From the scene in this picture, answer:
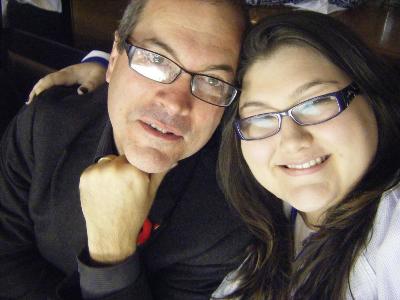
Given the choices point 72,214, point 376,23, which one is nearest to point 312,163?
point 72,214

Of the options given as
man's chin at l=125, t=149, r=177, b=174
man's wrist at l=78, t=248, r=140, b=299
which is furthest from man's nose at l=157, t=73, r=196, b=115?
man's wrist at l=78, t=248, r=140, b=299

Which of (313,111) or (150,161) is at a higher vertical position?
(313,111)

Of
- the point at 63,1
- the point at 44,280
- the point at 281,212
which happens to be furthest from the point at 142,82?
the point at 63,1

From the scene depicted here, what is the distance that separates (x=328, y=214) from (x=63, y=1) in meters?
2.91

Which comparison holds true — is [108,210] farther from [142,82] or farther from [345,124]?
[345,124]

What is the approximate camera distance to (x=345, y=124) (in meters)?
1.05

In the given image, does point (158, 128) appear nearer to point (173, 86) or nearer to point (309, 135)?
point (173, 86)

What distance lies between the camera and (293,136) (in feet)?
3.59

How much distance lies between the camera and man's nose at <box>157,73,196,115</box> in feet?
3.82

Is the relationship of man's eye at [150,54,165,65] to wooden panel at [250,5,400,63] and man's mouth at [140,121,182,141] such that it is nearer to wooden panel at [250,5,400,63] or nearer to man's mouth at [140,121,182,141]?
man's mouth at [140,121,182,141]

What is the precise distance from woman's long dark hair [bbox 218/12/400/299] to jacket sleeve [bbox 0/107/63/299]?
0.75 m

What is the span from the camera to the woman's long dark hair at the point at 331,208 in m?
1.12

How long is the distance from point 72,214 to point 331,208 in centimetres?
92

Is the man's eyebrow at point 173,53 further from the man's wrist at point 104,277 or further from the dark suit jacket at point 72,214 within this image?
the man's wrist at point 104,277
